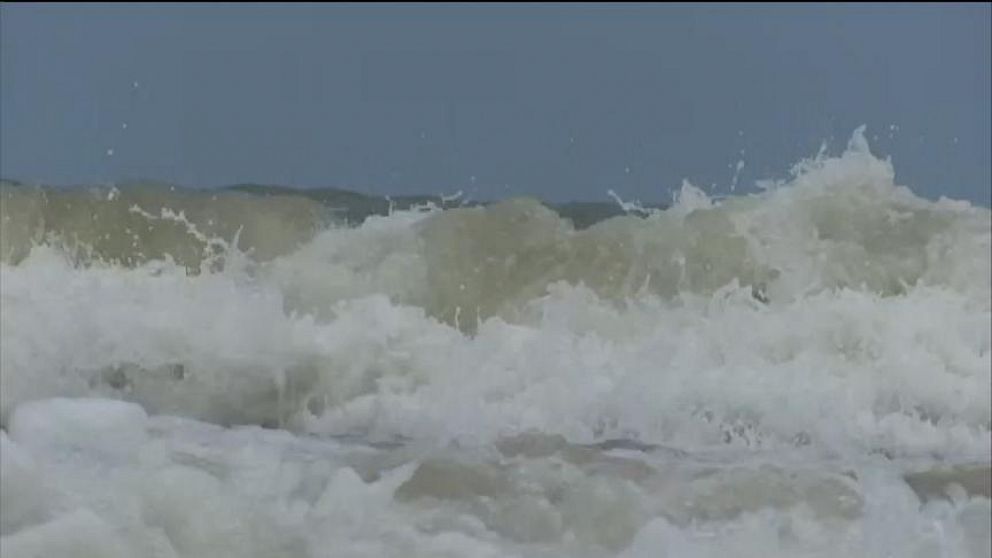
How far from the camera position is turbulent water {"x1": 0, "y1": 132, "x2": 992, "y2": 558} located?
6.72ft

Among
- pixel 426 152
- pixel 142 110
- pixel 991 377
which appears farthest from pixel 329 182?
pixel 991 377

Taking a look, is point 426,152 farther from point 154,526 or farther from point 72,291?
point 154,526

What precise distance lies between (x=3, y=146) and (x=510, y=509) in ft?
3.61

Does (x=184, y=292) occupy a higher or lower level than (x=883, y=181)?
lower

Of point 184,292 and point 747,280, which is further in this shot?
point 747,280

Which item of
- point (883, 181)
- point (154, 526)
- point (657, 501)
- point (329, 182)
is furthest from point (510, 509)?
point (883, 181)

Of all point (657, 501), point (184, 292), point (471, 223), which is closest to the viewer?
point (657, 501)

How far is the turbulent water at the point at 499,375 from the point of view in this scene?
6.72 feet

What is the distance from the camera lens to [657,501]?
2129 mm

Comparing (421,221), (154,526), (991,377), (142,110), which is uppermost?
(142,110)

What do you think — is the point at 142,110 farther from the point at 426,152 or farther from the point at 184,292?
the point at 426,152

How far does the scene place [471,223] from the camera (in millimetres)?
2459

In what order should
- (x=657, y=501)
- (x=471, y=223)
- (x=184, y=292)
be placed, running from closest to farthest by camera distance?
(x=657, y=501), (x=184, y=292), (x=471, y=223)

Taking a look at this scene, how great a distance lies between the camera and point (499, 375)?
2318mm
